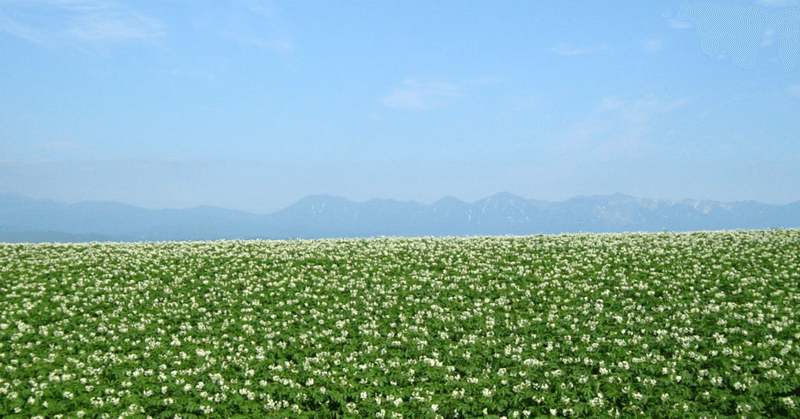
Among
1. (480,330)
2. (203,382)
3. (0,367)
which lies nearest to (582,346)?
(480,330)

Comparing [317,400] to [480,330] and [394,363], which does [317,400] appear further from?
[480,330]

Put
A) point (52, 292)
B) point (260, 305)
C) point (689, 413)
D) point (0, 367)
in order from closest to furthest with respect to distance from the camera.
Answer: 1. point (689, 413)
2. point (0, 367)
3. point (260, 305)
4. point (52, 292)

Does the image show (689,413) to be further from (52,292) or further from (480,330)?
Answer: (52,292)

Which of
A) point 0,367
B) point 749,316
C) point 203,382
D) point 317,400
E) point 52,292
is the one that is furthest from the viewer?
point 52,292

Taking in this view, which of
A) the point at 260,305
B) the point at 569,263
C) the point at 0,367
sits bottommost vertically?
the point at 0,367

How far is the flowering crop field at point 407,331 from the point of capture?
15.4 m

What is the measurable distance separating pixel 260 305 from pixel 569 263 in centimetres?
1578

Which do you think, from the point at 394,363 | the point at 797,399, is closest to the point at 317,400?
the point at 394,363

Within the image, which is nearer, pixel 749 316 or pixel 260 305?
pixel 749 316

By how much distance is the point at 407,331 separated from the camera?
803 inches

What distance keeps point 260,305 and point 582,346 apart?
1315 centimetres

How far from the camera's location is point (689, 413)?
14195 mm

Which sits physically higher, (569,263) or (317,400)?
(569,263)

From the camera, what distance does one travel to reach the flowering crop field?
1535 centimetres
